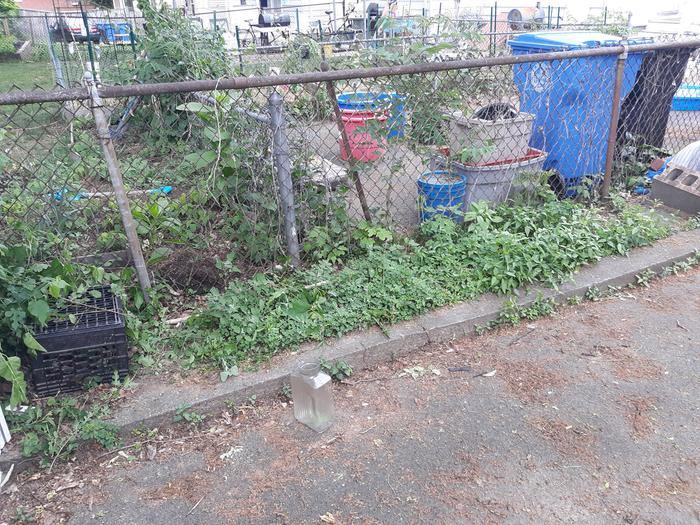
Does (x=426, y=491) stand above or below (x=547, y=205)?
below

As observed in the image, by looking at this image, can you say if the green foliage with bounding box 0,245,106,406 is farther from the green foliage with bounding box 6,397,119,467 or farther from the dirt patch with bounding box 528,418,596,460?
the dirt patch with bounding box 528,418,596,460

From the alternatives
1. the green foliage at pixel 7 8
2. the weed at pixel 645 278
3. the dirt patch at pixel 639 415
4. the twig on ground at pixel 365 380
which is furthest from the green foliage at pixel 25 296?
the green foliage at pixel 7 8

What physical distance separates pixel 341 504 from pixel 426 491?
1.15 ft

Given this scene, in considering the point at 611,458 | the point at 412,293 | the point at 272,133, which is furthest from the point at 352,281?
the point at 611,458

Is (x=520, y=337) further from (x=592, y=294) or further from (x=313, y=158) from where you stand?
(x=313, y=158)

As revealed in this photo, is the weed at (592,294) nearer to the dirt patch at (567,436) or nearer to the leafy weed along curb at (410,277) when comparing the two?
the leafy weed along curb at (410,277)

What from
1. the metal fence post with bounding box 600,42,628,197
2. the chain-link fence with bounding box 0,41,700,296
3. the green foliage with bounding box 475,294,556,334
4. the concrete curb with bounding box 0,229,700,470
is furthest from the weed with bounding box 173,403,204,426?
the metal fence post with bounding box 600,42,628,197

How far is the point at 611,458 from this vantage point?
2.43m

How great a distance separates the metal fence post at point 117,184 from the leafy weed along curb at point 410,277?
42 centimetres

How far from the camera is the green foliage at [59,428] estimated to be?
8.09 ft

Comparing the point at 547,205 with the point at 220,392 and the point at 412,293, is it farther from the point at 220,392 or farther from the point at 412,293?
the point at 220,392

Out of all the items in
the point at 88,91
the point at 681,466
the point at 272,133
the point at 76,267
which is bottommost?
the point at 681,466

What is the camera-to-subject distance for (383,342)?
3.12m

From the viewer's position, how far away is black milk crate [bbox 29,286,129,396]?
269 centimetres
